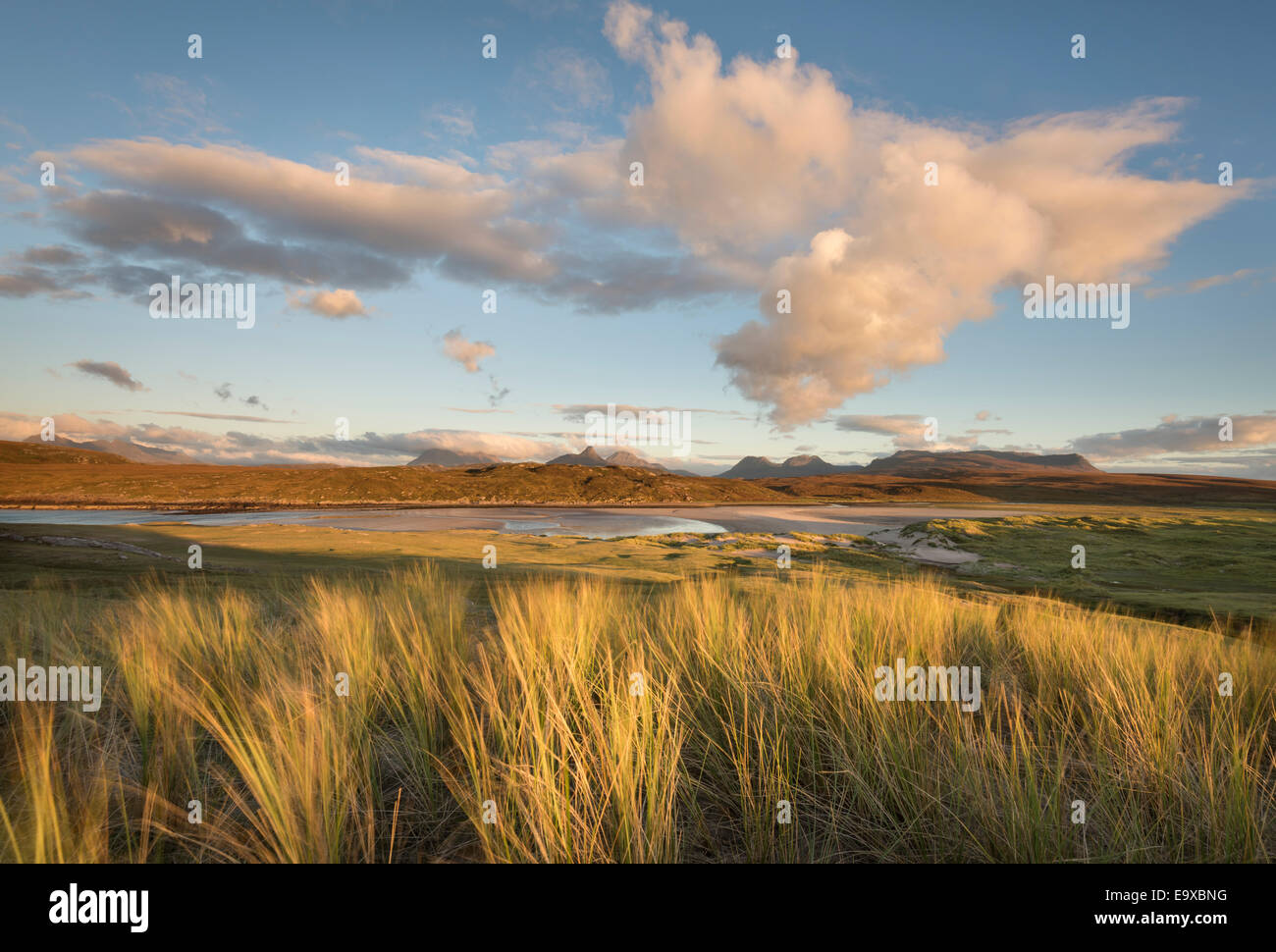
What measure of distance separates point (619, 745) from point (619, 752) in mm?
31

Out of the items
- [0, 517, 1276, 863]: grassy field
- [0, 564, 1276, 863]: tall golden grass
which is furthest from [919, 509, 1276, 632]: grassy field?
[0, 564, 1276, 863]: tall golden grass

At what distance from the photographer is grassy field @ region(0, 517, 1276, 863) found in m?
2.39

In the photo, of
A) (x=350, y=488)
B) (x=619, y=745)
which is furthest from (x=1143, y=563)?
(x=350, y=488)

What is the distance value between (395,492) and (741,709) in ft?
264

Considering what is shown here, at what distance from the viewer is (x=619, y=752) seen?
2525mm

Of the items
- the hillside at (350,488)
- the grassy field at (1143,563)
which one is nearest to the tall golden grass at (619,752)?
the grassy field at (1143,563)

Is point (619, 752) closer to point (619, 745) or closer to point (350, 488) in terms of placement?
point (619, 745)

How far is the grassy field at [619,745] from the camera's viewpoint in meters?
2.39

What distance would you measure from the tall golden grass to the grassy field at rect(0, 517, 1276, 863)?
2 cm

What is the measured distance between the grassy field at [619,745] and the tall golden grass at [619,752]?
0.02 m

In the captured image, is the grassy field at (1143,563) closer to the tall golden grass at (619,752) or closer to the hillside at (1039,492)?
the tall golden grass at (619,752)
